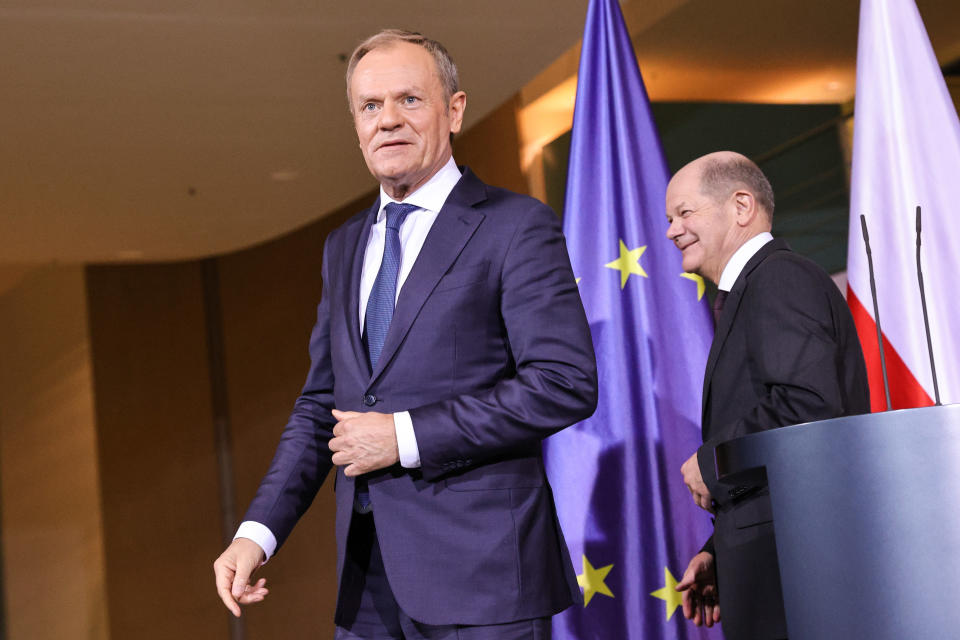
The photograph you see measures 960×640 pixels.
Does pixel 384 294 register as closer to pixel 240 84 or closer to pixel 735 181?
pixel 735 181

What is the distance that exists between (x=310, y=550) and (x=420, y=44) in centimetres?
612

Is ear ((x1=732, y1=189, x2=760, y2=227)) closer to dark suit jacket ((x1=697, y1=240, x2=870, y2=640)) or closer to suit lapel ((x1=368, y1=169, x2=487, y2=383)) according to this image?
dark suit jacket ((x1=697, y1=240, x2=870, y2=640))

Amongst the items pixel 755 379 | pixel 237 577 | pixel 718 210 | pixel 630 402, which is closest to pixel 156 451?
pixel 630 402

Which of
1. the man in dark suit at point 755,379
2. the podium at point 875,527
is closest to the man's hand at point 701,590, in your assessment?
the man in dark suit at point 755,379

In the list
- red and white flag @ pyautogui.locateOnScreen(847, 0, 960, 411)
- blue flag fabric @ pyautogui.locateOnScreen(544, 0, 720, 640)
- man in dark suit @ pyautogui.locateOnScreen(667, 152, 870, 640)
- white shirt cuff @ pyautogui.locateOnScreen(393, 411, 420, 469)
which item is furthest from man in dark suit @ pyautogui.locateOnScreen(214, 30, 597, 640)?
red and white flag @ pyautogui.locateOnScreen(847, 0, 960, 411)

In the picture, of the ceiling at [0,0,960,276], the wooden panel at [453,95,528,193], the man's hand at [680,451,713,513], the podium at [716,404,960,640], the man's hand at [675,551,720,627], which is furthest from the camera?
the wooden panel at [453,95,528,193]

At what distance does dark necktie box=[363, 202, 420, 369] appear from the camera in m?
1.68

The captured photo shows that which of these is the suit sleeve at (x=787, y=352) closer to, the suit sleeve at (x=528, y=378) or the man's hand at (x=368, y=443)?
the suit sleeve at (x=528, y=378)

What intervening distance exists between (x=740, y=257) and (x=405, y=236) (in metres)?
0.69

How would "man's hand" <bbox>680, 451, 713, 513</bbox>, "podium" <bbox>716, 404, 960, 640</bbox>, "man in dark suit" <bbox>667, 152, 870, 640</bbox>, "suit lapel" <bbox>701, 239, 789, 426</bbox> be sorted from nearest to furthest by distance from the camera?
"podium" <bbox>716, 404, 960, 640</bbox> < "man in dark suit" <bbox>667, 152, 870, 640</bbox> < "man's hand" <bbox>680, 451, 713, 513</bbox> < "suit lapel" <bbox>701, 239, 789, 426</bbox>

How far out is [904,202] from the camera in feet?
8.55

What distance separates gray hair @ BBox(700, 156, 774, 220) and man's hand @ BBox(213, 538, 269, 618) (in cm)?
113

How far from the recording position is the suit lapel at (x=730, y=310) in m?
1.96

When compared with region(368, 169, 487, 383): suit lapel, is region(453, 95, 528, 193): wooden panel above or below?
above
